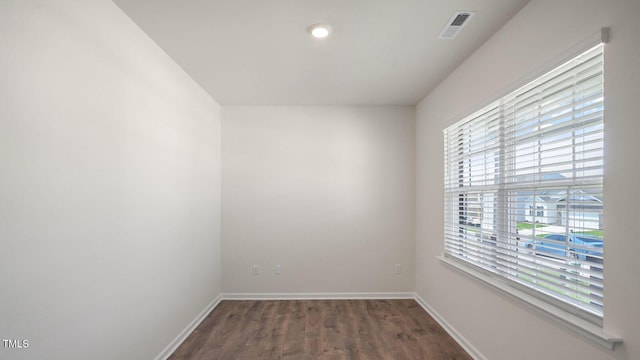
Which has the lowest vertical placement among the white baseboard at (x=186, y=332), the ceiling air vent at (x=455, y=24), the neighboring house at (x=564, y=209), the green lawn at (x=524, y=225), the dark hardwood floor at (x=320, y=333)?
the dark hardwood floor at (x=320, y=333)

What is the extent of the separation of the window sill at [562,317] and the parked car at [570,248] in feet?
0.97

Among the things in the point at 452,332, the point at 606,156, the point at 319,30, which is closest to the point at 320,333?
the point at 452,332

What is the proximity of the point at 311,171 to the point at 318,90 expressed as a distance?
3.66ft

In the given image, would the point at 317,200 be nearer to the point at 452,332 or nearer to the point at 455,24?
the point at 452,332

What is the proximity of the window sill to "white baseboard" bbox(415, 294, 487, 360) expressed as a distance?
2.27 ft

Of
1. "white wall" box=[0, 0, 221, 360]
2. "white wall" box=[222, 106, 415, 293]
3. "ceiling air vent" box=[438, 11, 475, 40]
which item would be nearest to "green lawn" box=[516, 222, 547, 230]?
"ceiling air vent" box=[438, 11, 475, 40]

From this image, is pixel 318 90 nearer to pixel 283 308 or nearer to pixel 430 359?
pixel 283 308

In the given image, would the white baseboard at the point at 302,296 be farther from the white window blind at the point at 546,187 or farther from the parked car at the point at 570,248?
the parked car at the point at 570,248

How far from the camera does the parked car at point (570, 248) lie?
4.60ft

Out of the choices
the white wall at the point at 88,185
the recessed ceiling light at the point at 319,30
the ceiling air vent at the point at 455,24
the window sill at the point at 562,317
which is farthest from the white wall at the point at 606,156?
the white wall at the point at 88,185

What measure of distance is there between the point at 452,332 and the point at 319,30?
3016mm

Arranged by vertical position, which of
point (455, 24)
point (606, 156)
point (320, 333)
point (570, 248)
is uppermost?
point (455, 24)

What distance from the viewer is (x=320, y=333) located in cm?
295

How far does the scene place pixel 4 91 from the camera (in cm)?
120
